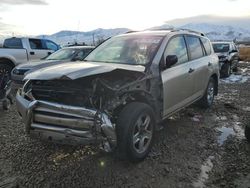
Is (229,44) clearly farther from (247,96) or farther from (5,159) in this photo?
(5,159)

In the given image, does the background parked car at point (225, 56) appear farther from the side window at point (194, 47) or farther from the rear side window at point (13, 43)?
the rear side window at point (13, 43)

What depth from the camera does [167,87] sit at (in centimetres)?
457

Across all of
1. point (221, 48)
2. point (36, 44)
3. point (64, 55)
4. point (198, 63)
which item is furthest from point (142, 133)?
point (221, 48)

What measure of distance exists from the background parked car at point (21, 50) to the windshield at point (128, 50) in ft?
20.5

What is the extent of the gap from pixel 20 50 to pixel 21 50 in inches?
2.1

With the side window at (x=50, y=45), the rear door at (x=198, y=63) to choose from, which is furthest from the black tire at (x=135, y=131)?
the side window at (x=50, y=45)

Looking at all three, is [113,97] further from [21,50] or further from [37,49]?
[37,49]

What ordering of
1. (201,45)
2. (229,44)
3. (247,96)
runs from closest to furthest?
1. (201,45)
2. (247,96)
3. (229,44)

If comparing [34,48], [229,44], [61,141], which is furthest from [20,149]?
[229,44]

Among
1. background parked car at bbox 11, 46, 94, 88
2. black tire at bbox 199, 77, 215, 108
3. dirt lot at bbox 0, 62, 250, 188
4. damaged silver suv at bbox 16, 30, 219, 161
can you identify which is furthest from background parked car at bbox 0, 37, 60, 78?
black tire at bbox 199, 77, 215, 108

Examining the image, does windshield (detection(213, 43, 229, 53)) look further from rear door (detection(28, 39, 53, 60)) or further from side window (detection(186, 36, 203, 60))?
side window (detection(186, 36, 203, 60))

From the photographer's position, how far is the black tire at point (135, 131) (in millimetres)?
3668

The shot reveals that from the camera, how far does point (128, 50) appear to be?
501 centimetres

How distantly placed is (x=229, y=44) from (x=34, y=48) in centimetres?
1003
